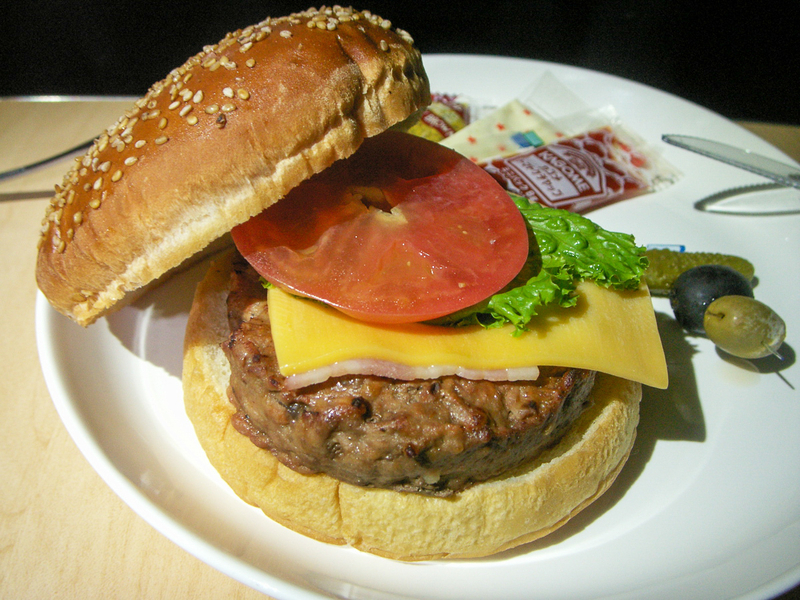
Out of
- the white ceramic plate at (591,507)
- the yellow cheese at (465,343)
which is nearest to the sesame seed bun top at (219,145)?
the yellow cheese at (465,343)

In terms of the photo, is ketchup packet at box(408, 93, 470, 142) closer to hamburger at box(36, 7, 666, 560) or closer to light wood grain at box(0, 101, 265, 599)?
hamburger at box(36, 7, 666, 560)

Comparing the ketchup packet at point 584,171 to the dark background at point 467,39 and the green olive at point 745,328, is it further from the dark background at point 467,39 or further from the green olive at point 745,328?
the dark background at point 467,39

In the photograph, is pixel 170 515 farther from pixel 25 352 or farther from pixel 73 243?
pixel 25 352

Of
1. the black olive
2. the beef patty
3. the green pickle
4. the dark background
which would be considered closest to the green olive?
the black olive

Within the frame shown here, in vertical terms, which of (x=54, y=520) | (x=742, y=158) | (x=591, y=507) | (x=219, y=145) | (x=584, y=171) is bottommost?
(x=54, y=520)

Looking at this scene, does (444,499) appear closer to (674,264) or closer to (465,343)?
(465,343)

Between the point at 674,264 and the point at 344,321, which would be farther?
the point at 674,264

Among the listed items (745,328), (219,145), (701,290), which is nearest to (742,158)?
(701,290)
